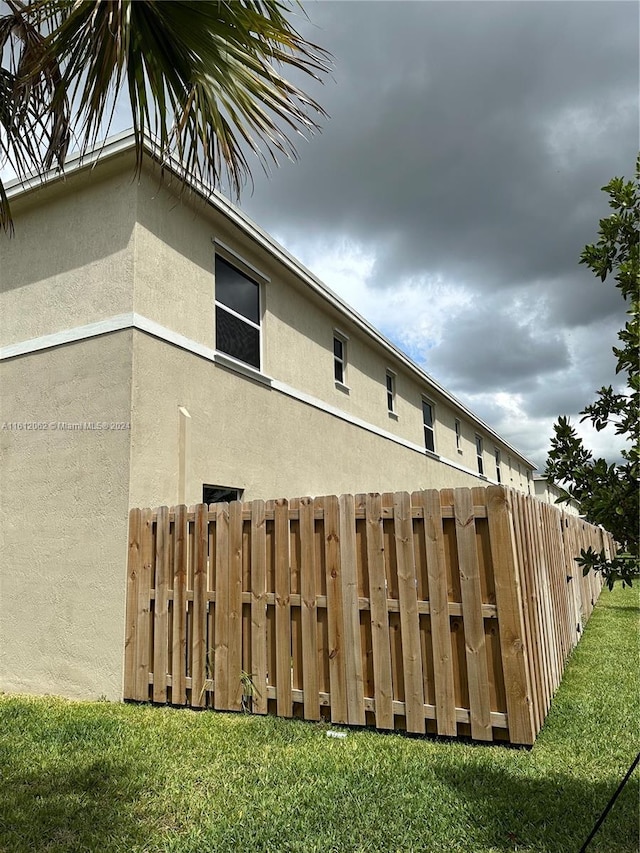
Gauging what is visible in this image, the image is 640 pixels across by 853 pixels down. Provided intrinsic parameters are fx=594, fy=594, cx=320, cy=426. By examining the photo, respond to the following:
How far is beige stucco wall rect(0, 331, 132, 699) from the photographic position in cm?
663

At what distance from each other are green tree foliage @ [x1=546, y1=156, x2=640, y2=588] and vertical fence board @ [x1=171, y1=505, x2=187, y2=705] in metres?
4.21

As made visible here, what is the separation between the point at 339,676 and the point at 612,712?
2.40m

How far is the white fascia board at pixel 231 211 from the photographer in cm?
609

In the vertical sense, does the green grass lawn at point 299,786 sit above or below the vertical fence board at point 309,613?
below

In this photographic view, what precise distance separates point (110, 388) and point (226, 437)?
1.87 meters

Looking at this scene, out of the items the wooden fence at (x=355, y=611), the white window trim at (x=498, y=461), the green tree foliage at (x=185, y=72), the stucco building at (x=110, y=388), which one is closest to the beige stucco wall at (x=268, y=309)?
the stucco building at (x=110, y=388)

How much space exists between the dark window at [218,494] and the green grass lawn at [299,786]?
10.3 ft

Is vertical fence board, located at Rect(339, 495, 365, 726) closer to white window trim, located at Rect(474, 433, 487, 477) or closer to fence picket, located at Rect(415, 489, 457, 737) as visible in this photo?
fence picket, located at Rect(415, 489, 457, 737)

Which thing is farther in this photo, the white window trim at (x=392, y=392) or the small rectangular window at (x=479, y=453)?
the small rectangular window at (x=479, y=453)

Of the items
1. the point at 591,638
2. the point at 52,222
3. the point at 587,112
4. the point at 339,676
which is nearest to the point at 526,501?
the point at 339,676

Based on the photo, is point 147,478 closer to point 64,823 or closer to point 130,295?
point 130,295

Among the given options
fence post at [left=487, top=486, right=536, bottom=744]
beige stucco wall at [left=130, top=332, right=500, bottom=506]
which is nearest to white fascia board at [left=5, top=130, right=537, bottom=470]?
beige stucco wall at [left=130, top=332, right=500, bottom=506]

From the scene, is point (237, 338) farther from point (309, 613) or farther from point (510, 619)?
point (510, 619)

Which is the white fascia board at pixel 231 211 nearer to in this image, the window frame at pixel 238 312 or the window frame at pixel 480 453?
the window frame at pixel 238 312
